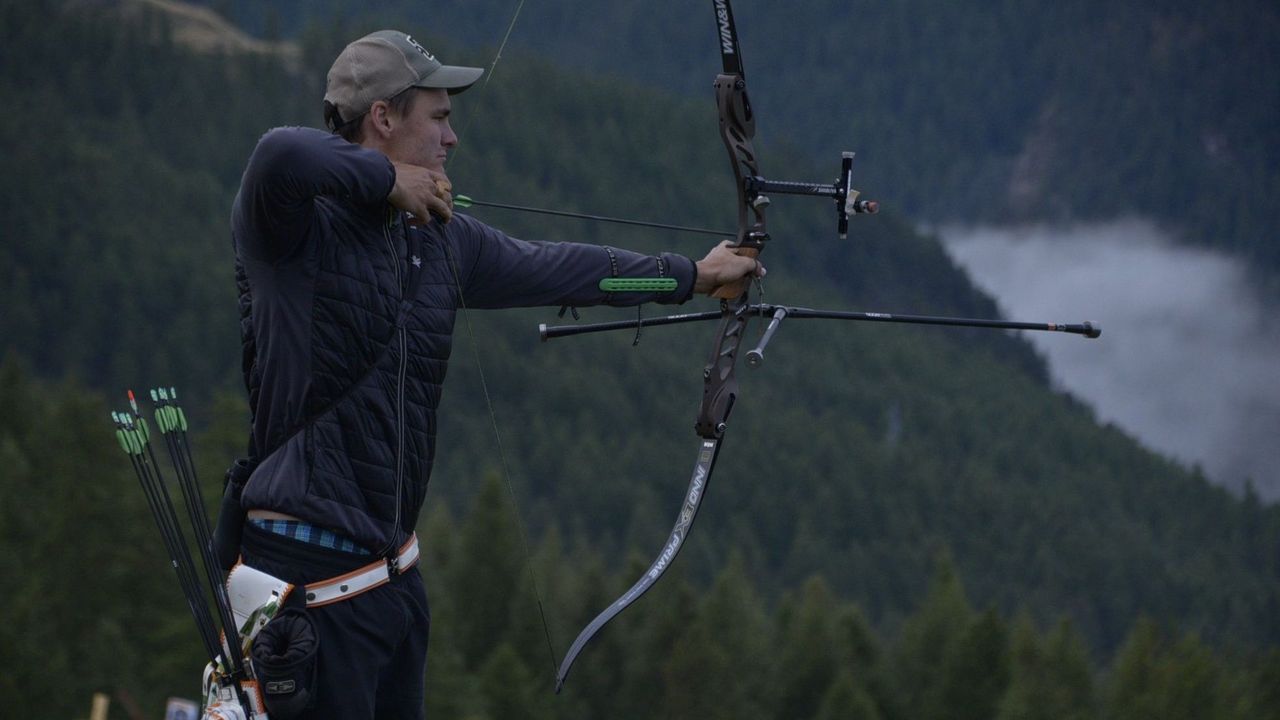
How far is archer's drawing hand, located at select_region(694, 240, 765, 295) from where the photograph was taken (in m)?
5.29

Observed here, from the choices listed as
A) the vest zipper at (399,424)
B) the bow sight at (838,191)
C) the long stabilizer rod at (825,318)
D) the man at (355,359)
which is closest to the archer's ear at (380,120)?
the man at (355,359)

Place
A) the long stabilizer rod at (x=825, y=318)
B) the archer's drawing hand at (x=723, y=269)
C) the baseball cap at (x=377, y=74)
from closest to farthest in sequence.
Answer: the baseball cap at (x=377, y=74), the long stabilizer rod at (x=825, y=318), the archer's drawing hand at (x=723, y=269)

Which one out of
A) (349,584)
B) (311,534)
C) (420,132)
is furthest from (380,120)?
(349,584)

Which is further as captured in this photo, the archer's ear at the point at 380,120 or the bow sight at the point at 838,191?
the bow sight at the point at 838,191

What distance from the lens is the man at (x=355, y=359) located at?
418 cm

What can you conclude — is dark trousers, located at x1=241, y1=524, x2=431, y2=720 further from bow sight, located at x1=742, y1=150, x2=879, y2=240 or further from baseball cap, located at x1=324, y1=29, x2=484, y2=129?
bow sight, located at x1=742, y1=150, x2=879, y2=240

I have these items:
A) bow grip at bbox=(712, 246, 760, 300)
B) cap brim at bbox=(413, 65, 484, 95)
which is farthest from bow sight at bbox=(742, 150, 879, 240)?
cap brim at bbox=(413, 65, 484, 95)

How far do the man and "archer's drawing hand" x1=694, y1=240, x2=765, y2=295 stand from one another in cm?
105

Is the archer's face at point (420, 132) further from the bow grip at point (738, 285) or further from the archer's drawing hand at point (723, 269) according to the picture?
the bow grip at point (738, 285)

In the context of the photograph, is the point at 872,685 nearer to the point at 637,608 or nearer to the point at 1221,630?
the point at 637,608

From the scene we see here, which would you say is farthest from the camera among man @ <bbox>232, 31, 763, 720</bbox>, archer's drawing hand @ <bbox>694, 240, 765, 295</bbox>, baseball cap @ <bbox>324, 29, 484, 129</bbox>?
archer's drawing hand @ <bbox>694, 240, 765, 295</bbox>

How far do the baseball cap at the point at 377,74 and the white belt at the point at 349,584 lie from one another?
101 centimetres

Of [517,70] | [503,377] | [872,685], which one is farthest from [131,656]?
[517,70]

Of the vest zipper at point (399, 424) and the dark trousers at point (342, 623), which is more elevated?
the vest zipper at point (399, 424)
